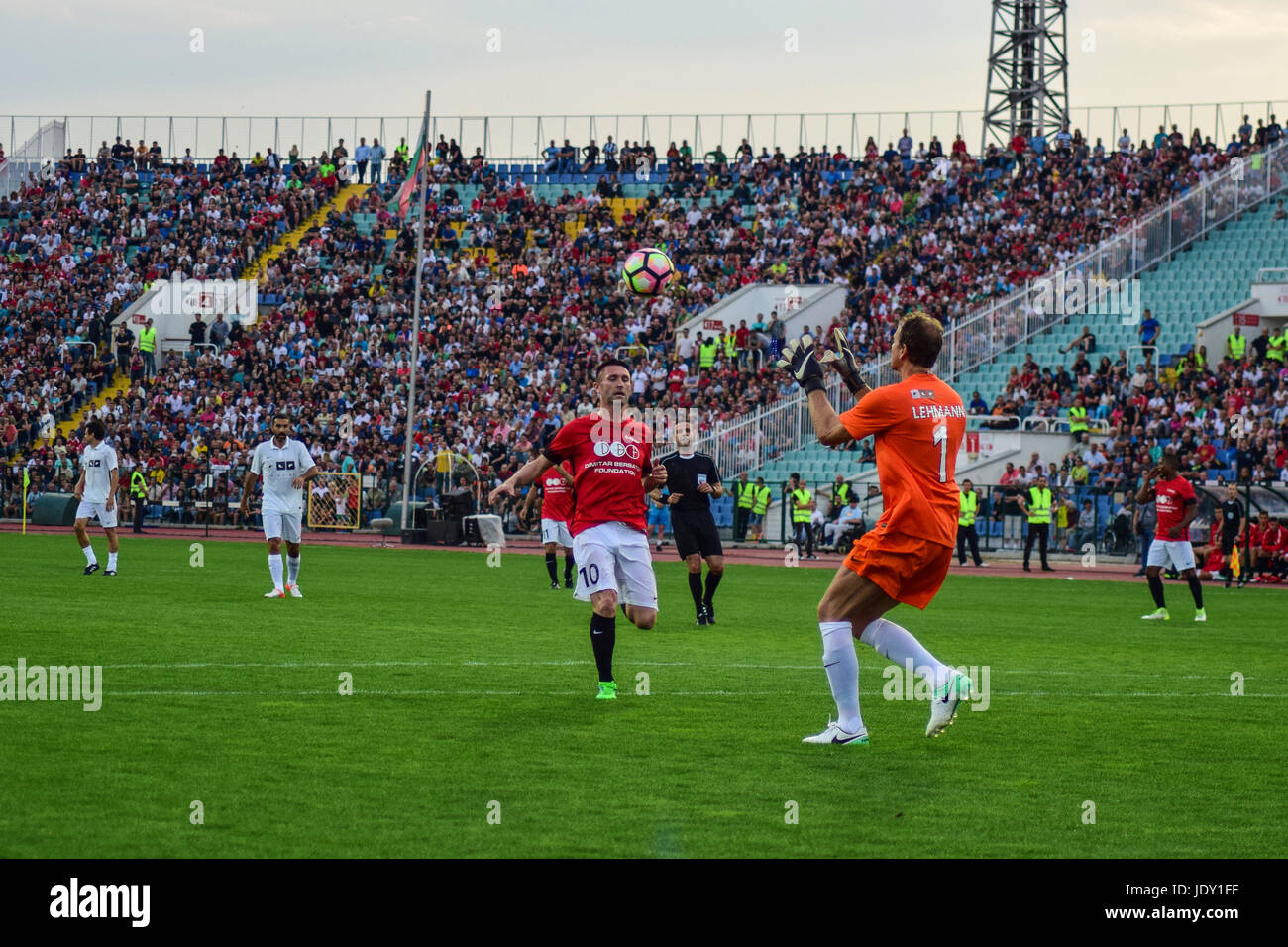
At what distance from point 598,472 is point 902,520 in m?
3.20

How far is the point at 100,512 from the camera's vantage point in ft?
78.2

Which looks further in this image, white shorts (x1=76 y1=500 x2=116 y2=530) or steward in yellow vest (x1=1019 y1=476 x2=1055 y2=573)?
steward in yellow vest (x1=1019 y1=476 x2=1055 y2=573)

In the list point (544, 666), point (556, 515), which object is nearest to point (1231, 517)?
point (556, 515)

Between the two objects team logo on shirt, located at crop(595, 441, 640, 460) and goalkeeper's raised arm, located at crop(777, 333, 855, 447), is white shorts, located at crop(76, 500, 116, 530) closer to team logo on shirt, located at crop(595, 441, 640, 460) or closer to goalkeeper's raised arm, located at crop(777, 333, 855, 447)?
team logo on shirt, located at crop(595, 441, 640, 460)

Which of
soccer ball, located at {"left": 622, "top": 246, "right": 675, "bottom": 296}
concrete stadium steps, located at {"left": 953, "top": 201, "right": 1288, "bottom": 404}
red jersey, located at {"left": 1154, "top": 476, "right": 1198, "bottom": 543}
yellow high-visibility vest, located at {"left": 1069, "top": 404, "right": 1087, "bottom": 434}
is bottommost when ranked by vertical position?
red jersey, located at {"left": 1154, "top": 476, "right": 1198, "bottom": 543}

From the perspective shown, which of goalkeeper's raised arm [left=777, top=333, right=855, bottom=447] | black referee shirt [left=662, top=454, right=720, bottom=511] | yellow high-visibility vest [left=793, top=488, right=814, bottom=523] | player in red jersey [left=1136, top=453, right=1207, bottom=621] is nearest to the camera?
goalkeeper's raised arm [left=777, top=333, right=855, bottom=447]

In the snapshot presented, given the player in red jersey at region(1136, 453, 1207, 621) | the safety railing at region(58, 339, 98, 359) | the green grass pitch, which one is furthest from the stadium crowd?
the green grass pitch

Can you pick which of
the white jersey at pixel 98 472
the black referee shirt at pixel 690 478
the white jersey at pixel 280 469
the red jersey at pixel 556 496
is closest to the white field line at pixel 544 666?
the black referee shirt at pixel 690 478

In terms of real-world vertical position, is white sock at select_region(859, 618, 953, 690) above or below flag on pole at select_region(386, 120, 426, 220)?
below

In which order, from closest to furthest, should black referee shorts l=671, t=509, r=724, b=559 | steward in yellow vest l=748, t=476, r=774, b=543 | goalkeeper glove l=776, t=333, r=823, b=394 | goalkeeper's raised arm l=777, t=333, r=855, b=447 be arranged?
goalkeeper's raised arm l=777, t=333, r=855, b=447 < goalkeeper glove l=776, t=333, r=823, b=394 < black referee shorts l=671, t=509, r=724, b=559 < steward in yellow vest l=748, t=476, r=774, b=543

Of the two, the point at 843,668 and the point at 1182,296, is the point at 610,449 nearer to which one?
the point at 843,668

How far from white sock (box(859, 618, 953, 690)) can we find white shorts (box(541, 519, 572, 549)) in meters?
13.5

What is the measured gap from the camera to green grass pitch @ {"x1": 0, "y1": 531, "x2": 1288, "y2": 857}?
21.9ft
